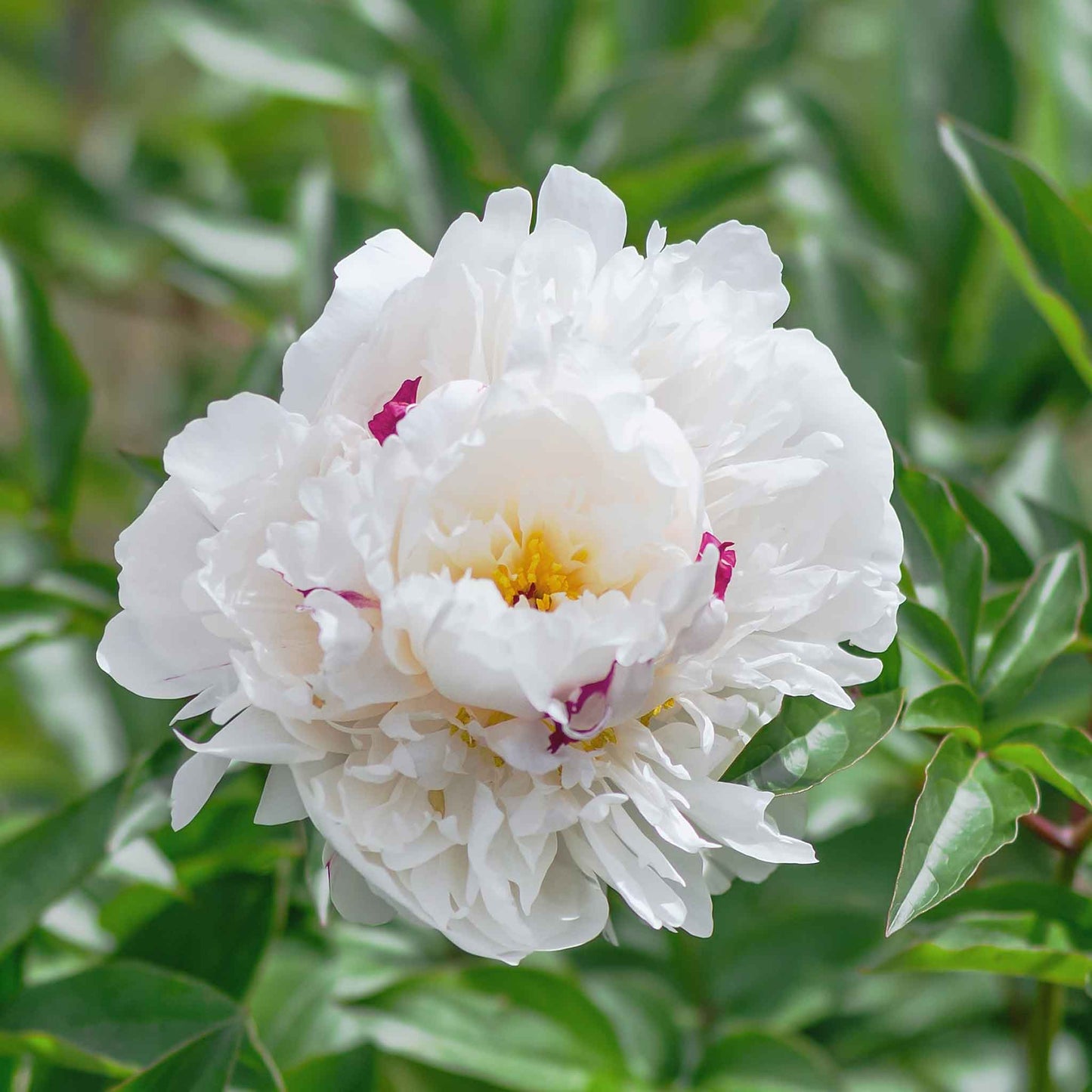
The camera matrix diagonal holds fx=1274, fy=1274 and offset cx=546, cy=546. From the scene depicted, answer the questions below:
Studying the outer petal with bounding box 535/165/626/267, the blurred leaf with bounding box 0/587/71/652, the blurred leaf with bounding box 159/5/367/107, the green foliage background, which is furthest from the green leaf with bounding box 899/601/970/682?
the blurred leaf with bounding box 159/5/367/107

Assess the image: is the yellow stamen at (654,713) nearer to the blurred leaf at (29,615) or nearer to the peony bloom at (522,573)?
the peony bloom at (522,573)

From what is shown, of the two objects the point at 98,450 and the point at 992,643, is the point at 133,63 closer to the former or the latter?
the point at 98,450

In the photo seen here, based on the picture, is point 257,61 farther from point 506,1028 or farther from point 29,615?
point 506,1028

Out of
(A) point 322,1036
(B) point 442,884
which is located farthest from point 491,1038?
(B) point 442,884

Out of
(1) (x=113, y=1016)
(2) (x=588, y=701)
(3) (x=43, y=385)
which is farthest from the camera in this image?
(3) (x=43, y=385)

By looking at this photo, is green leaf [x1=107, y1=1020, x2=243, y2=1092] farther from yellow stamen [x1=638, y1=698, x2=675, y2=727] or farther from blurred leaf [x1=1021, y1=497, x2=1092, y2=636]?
blurred leaf [x1=1021, y1=497, x2=1092, y2=636]

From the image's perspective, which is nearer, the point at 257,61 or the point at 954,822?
the point at 954,822

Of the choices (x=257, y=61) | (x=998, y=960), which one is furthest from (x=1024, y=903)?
(x=257, y=61)
